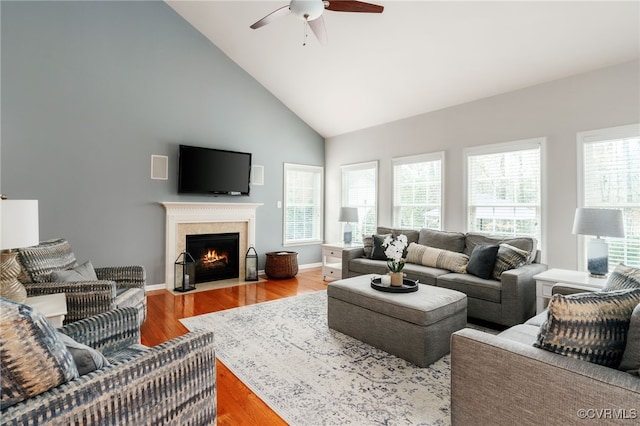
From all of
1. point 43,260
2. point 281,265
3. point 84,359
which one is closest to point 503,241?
point 281,265

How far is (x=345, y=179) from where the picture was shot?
6.55m

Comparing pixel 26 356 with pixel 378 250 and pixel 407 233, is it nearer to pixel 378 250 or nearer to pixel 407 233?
pixel 378 250

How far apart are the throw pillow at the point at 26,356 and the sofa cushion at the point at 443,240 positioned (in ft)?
13.5

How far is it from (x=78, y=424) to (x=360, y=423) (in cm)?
141

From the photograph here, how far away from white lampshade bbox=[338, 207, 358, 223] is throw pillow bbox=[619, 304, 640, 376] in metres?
4.43

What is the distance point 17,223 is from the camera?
1813mm

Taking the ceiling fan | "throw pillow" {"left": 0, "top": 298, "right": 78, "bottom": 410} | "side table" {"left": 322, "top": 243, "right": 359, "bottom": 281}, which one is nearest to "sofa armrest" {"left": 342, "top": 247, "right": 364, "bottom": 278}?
"side table" {"left": 322, "top": 243, "right": 359, "bottom": 281}

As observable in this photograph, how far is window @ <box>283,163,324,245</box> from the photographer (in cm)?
632

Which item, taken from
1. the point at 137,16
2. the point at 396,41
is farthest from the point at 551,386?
the point at 137,16

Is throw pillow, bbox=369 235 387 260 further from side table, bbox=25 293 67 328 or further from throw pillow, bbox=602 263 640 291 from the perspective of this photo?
side table, bbox=25 293 67 328

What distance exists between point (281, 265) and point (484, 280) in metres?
3.20

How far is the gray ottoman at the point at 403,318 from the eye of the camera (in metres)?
2.51

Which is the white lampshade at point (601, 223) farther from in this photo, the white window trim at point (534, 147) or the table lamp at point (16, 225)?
the table lamp at point (16, 225)

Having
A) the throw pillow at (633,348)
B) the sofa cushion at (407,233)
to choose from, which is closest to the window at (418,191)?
the sofa cushion at (407,233)
